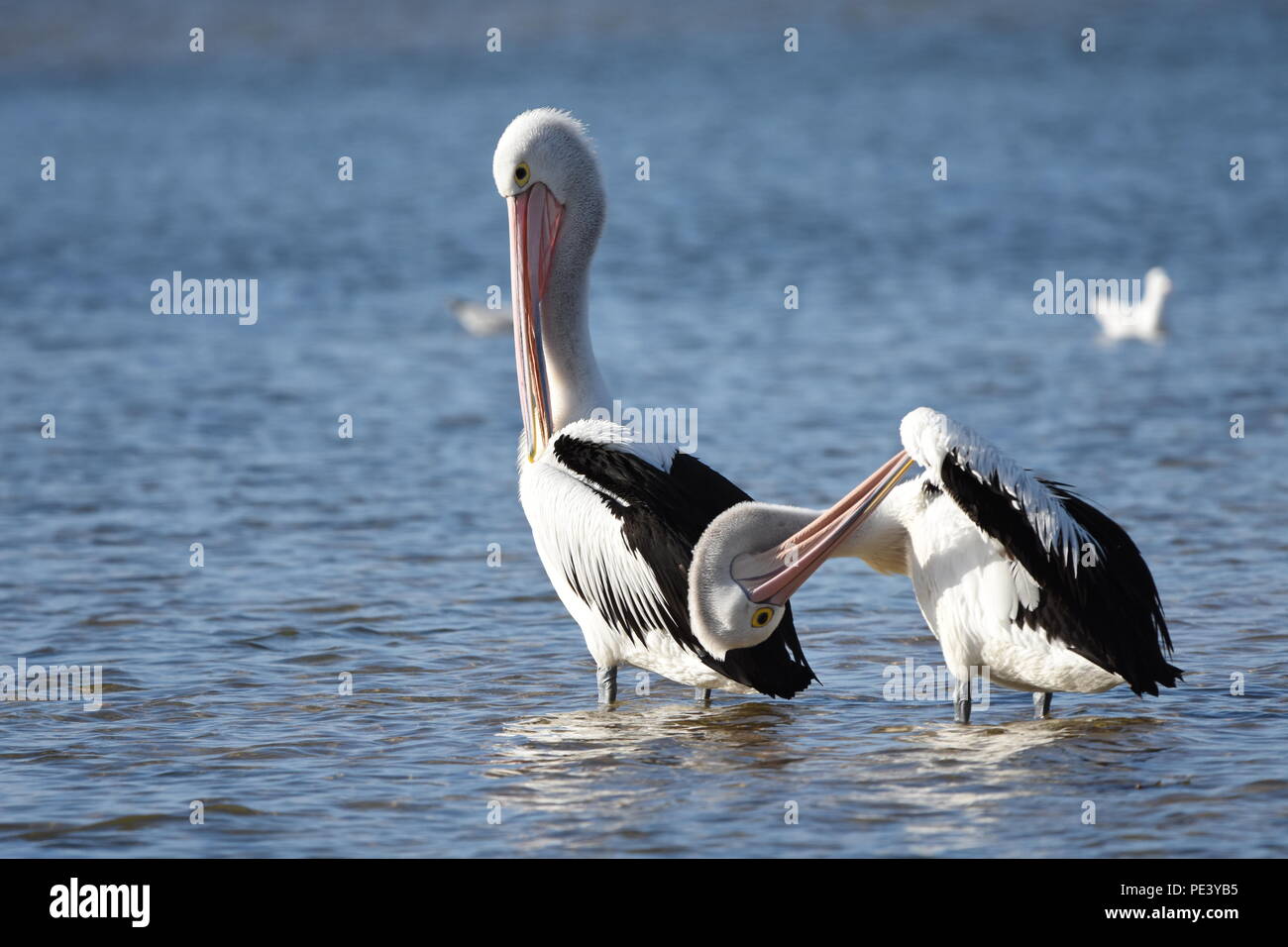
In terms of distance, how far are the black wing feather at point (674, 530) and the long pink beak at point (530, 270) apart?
15.6 inches

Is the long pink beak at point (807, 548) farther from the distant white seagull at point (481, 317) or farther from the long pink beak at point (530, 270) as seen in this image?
the distant white seagull at point (481, 317)

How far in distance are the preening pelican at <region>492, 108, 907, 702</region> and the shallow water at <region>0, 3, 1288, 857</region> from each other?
312mm

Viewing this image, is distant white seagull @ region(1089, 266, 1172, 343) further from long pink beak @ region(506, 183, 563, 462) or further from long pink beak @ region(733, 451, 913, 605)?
long pink beak @ region(733, 451, 913, 605)

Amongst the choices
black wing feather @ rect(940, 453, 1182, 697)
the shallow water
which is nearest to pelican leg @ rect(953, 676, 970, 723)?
the shallow water

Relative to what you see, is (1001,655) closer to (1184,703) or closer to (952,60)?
(1184,703)

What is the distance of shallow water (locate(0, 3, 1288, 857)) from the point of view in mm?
5371

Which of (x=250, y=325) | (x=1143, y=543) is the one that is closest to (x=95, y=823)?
(x=1143, y=543)

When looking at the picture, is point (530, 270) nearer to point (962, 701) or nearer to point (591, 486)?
point (591, 486)

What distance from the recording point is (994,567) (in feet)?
18.4

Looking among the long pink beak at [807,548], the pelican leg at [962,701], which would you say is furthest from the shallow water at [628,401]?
the long pink beak at [807,548]

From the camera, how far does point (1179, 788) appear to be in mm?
5258

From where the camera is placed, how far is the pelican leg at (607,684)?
6.34m

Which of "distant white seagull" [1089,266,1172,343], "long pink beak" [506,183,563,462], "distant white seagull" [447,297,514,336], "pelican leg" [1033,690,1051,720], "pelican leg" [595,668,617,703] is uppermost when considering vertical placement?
"distant white seagull" [447,297,514,336]

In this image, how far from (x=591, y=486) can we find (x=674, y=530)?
41 centimetres
